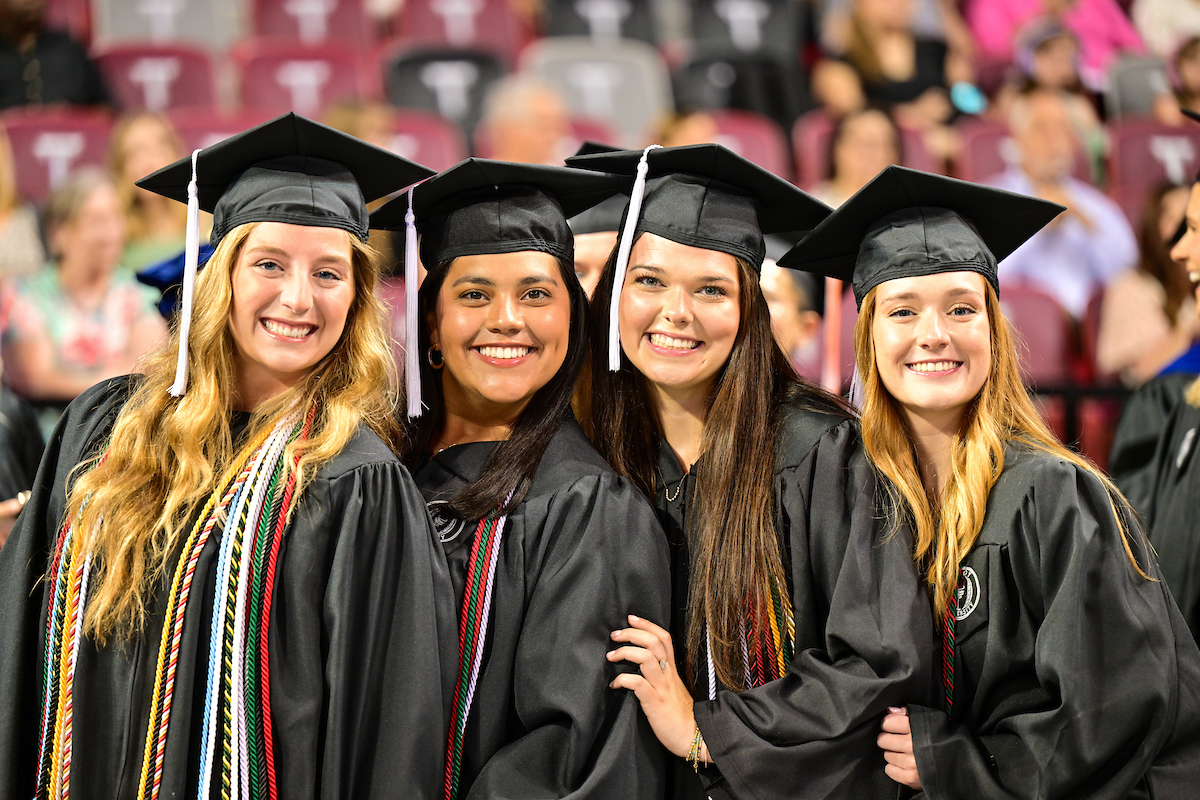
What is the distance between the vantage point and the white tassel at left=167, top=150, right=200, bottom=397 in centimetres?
206

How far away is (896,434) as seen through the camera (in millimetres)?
2229

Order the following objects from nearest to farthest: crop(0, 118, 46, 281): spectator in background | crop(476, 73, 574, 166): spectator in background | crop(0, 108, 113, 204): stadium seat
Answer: crop(0, 118, 46, 281): spectator in background < crop(476, 73, 574, 166): spectator in background < crop(0, 108, 113, 204): stadium seat

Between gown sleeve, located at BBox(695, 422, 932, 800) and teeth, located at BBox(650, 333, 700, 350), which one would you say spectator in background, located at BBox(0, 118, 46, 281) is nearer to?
teeth, located at BBox(650, 333, 700, 350)

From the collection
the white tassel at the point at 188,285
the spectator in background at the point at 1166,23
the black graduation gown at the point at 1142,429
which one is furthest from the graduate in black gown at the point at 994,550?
the spectator in background at the point at 1166,23

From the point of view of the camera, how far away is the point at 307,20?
270 inches

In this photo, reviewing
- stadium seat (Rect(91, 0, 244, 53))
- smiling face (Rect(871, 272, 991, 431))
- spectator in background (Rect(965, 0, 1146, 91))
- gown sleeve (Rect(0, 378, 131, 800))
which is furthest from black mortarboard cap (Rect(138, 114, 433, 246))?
spectator in background (Rect(965, 0, 1146, 91))

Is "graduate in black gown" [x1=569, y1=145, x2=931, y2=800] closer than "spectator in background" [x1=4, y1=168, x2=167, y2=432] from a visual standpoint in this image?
Yes

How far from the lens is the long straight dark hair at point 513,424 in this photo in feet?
7.22

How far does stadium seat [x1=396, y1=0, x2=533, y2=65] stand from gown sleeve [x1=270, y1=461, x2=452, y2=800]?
17.7ft

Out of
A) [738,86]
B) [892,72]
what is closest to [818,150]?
[738,86]

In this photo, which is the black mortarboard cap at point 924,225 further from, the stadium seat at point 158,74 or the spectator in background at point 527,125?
the stadium seat at point 158,74

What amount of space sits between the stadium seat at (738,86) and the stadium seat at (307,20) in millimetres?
2004

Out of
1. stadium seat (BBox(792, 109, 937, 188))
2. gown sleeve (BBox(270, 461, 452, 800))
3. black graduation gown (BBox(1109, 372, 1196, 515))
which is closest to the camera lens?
gown sleeve (BBox(270, 461, 452, 800))

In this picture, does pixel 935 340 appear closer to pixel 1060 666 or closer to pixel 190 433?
pixel 1060 666
